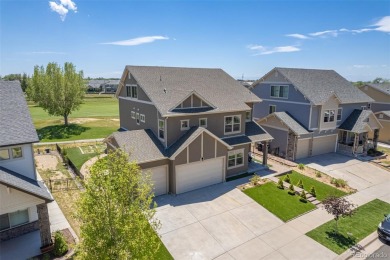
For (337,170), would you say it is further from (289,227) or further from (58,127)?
(58,127)

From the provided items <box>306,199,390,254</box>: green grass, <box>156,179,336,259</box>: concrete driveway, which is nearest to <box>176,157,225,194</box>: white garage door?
<box>156,179,336,259</box>: concrete driveway

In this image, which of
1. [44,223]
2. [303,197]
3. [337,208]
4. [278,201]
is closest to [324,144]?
[303,197]

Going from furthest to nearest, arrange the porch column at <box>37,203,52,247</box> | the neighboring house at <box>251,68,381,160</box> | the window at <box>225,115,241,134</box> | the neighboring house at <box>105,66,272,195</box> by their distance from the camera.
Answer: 1. the neighboring house at <box>251,68,381,160</box>
2. the window at <box>225,115,241,134</box>
3. the neighboring house at <box>105,66,272,195</box>
4. the porch column at <box>37,203,52,247</box>

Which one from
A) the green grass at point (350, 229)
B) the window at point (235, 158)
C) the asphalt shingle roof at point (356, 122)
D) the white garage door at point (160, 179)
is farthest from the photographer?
the asphalt shingle roof at point (356, 122)

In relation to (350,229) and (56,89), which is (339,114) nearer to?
(350,229)

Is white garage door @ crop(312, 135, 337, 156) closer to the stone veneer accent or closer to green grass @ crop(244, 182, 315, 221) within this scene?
green grass @ crop(244, 182, 315, 221)

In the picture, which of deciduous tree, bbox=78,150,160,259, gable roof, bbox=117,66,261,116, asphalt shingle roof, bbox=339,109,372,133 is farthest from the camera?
asphalt shingle roof, bbox=339,109,372,133

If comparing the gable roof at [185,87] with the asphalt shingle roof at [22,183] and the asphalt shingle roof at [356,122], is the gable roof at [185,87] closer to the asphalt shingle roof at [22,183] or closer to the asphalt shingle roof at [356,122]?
the asphalt shingle roof at [22,183]

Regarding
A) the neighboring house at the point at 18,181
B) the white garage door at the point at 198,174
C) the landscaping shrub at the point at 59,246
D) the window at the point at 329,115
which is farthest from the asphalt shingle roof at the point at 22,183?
the window at the point at 329,115
